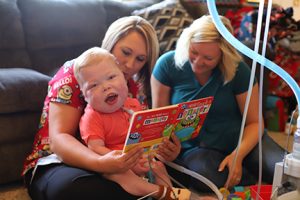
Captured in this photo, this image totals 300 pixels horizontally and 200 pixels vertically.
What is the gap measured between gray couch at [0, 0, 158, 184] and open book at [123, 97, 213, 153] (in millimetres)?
677

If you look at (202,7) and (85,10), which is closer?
(85,10)

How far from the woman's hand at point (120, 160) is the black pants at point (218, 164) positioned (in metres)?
0.37

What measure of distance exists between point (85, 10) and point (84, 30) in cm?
13

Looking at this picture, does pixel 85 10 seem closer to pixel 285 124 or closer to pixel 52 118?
pixel 52 118

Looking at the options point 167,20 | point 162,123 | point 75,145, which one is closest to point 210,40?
point 162,123

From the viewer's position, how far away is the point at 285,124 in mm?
2691

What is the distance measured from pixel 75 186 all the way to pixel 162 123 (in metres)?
0.33

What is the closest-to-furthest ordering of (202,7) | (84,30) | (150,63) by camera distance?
(150,63), (84,30), (202,7)

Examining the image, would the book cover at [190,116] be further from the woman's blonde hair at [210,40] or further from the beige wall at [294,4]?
the beige wall at [294,4]

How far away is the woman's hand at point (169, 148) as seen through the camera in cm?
126

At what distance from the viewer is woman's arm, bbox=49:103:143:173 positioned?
1101 millimetres

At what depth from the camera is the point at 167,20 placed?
2.35m

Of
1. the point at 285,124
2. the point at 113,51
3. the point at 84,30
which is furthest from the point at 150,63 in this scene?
the point at 285,124

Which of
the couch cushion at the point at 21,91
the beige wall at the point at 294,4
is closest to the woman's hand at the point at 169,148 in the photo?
the couch cushion at the point at 21,91
